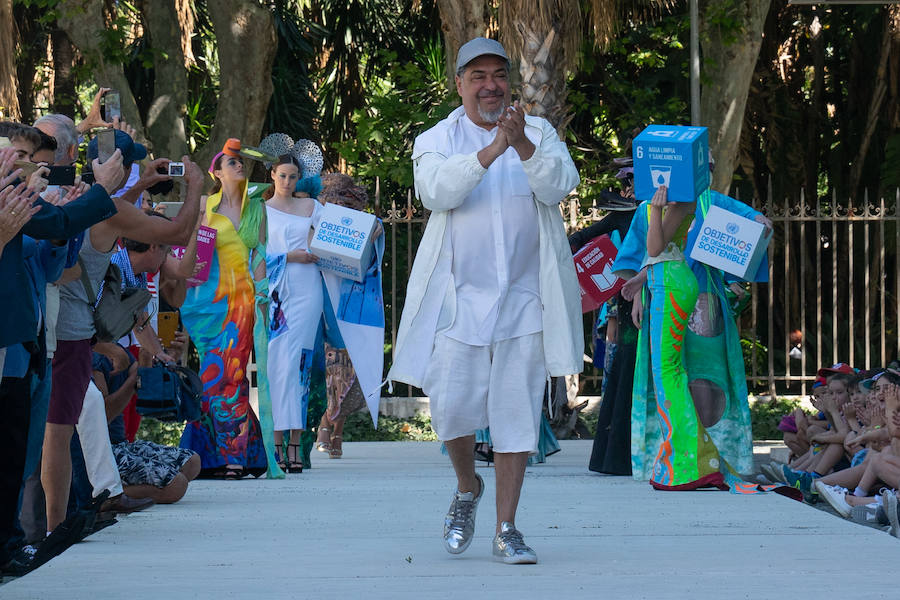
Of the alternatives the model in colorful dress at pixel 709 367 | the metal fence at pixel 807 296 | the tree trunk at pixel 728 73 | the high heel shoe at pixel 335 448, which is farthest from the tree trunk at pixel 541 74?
the model in colorful dress at pixel 709 367

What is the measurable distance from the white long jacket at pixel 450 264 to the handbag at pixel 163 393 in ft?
7.36

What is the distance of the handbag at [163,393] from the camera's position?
7.78m

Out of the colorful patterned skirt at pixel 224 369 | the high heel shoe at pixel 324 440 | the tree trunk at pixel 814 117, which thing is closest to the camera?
the colorful patterned skirt at pixel 224 369

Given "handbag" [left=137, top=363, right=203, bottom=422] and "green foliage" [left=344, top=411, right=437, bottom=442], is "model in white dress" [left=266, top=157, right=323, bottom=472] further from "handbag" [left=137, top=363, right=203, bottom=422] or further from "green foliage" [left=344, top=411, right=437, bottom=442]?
"green foliage" [left=344, top=411, right=437, bottom=442]

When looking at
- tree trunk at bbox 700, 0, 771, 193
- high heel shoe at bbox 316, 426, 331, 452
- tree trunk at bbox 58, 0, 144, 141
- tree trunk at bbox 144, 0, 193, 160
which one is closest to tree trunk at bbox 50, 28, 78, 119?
tree trunk at bbox 144, 0, 193, 160

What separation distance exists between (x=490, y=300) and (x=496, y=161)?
57cm

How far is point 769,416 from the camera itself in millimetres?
14945

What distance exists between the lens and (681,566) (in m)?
5.55

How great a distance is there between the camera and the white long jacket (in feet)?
19.0

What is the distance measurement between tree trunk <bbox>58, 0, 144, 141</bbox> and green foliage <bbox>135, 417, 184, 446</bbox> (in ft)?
10.0

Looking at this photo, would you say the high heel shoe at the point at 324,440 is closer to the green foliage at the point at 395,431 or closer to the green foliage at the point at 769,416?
the green foliage at the point at 395,431

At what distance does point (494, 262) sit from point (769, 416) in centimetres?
964

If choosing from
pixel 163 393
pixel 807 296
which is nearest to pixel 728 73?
pixel 807 296

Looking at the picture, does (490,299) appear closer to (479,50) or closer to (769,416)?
(479,50)
